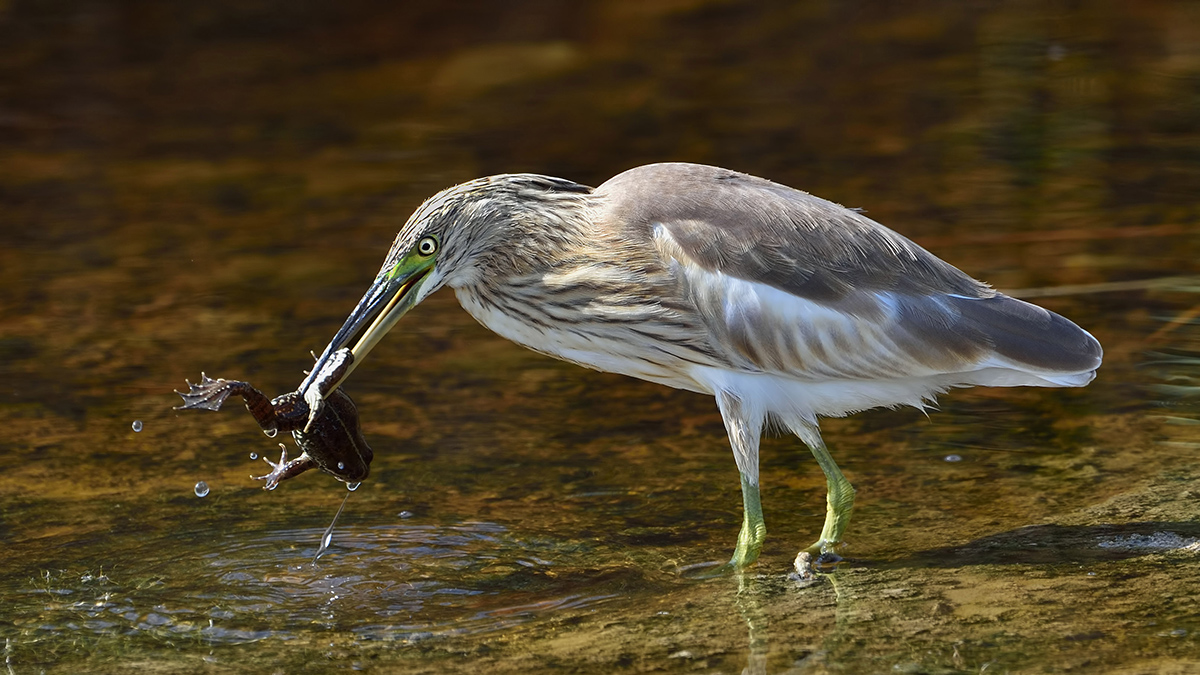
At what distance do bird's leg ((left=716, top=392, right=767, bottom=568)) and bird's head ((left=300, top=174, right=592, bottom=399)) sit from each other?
0.84 metres

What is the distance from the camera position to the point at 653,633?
14.0 ft

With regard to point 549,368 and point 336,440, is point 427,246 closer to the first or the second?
point 336,440

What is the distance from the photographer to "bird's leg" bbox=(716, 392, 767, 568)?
484 cm

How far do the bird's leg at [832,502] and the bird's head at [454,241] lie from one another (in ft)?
3.62

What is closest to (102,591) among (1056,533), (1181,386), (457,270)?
(457,270)

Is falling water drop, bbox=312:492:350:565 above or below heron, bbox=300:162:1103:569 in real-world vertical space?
below

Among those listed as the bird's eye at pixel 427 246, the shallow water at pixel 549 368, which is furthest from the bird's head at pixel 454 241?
the shallow water at pixel 549 368

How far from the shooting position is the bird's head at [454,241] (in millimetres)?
4910

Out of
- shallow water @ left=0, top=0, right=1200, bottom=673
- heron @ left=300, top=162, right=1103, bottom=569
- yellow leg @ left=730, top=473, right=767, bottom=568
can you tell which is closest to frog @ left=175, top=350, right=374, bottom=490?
heron @ left=300, top=162, right=1103, bottom=569

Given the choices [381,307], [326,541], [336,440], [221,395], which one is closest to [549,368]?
[381,307]

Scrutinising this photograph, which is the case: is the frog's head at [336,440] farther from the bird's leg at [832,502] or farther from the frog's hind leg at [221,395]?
the bird's leg at [832,502]

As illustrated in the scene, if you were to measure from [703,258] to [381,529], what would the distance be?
140 cm

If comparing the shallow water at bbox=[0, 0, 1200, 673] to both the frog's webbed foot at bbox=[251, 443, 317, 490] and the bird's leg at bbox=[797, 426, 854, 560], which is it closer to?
the bird's leg at bbox=[797, 426, 854, 560]

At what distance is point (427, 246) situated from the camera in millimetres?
4961
